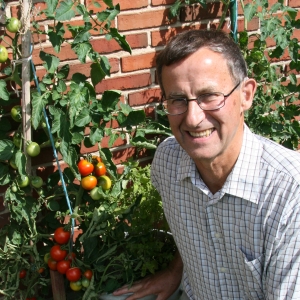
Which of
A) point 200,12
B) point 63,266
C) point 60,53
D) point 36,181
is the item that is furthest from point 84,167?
point 200,12

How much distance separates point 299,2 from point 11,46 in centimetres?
164

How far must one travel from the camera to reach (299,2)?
2.84 meters

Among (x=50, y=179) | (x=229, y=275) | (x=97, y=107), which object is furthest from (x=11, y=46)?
(x=229, y=275)

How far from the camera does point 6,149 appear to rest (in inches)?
82.1

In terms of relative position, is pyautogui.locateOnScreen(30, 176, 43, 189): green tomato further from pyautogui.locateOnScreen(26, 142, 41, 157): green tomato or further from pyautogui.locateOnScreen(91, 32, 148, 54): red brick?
pyautogui.locateOnScreen(91, 32, 148, 54): red brick

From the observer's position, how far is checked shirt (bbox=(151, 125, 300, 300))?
1543 mm

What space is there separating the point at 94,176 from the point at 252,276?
2.71 feet

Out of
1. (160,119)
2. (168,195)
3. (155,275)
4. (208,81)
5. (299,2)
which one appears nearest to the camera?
(208,81)

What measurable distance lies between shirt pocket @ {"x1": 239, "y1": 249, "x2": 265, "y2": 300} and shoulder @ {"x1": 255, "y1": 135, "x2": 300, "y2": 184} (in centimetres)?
29

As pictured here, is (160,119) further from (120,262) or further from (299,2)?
(299,2)

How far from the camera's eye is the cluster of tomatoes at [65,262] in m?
2.12

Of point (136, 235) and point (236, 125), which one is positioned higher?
point (236, 125)

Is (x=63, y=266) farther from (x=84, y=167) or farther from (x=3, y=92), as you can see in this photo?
(x=3, y=92)

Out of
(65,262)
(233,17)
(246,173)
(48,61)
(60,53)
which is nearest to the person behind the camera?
(246,173)
